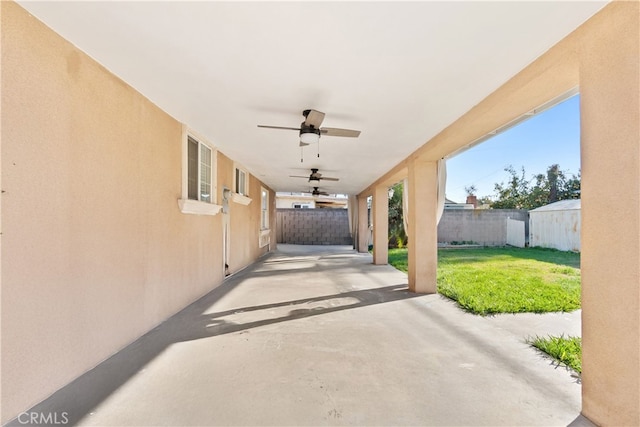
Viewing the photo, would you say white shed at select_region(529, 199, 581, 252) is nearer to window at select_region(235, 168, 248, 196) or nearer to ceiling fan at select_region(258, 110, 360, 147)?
ceiling fan at select_region(258, 110, 360, 147)

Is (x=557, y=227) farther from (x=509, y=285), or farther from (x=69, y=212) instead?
(x=69, y=212)

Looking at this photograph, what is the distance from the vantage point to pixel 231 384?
2.05m

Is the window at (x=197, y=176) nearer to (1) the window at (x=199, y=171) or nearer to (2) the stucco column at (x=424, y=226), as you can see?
(1) the window at (x=199, y=171)

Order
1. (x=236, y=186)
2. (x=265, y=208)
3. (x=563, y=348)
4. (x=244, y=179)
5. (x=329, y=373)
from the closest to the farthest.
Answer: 1. (x=329, y=373)
2. (x=563, y=348)
3. (x=236, y=186)
4. (x=244, y=179)
5. (x=265, y=208)

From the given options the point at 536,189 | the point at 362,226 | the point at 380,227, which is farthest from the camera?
the point at 536,189

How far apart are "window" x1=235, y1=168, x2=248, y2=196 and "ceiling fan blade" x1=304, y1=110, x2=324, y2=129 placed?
394 cm

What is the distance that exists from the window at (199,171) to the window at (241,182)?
171cm

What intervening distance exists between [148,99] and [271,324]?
2922 mm

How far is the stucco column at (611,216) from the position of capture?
1.42 m

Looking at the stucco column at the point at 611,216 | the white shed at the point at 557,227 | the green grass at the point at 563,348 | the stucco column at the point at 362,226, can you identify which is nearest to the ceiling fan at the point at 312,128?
the stucco column at the point at 611,216

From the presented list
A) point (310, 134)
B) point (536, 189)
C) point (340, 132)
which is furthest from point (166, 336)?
point (536, 189)

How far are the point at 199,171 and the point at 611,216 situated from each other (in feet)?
15.4

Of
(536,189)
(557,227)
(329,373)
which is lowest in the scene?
(329,373)

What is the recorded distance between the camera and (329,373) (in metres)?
2.21
